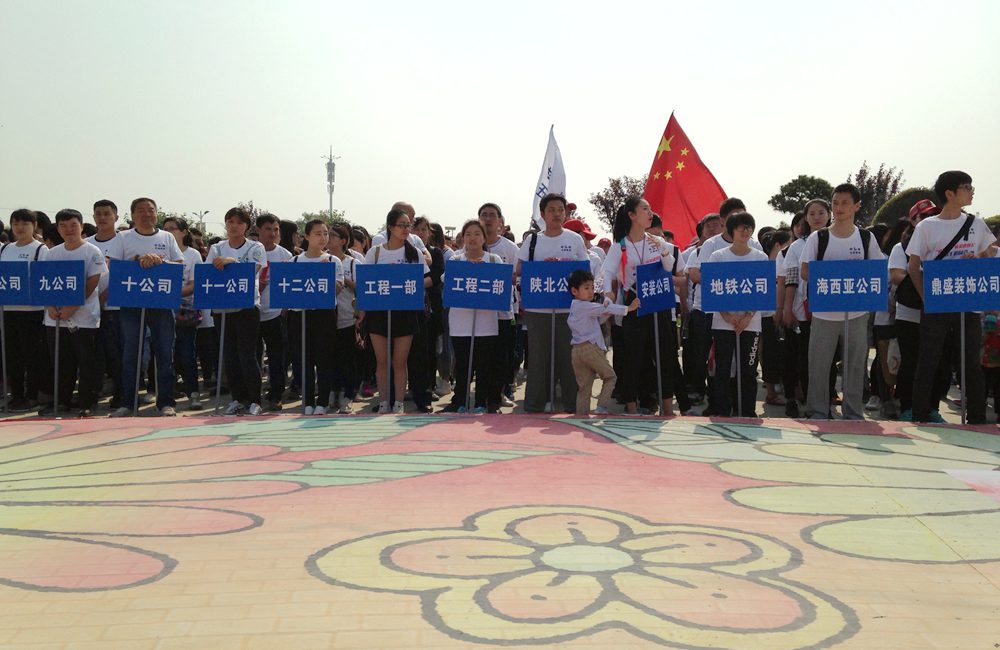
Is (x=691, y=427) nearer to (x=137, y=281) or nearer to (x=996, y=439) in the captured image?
(x=996, y=439)

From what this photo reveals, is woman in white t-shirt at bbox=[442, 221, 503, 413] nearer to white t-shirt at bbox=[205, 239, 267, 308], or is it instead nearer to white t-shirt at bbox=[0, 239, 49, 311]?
white t-shirt at bbox=[205, 239, 267, 308]

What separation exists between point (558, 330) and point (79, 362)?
4.33 metres

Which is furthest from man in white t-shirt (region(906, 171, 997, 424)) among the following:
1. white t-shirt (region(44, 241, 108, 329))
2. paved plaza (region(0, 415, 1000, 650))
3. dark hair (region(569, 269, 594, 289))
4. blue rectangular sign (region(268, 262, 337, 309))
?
white t-shirt (region(44, 241, 108, 329))

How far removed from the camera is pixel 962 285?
6.97m

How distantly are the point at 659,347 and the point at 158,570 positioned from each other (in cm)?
499

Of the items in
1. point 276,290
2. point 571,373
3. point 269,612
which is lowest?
point 269,612

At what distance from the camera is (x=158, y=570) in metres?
3.46

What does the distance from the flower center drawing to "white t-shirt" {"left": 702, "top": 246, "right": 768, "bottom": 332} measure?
4.12m

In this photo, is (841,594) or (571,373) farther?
(571,373)

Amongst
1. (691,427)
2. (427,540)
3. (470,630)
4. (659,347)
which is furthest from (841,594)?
(659,347)

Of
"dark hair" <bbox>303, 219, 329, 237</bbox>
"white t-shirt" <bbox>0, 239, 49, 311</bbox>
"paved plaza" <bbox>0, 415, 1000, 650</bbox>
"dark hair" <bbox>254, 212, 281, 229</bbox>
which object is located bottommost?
"paved plaza" <bbox>0, 415, 1000, 650</bbox>

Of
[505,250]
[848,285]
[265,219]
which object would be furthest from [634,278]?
[265,219]

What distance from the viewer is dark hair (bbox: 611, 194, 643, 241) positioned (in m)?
7.43

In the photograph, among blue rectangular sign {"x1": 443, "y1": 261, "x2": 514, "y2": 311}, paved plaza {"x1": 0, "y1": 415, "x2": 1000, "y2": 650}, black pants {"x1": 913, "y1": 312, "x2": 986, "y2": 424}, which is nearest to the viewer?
paved plaza {"x1": 0, "y1": 415, "x2": 1000, "y2": 650}
